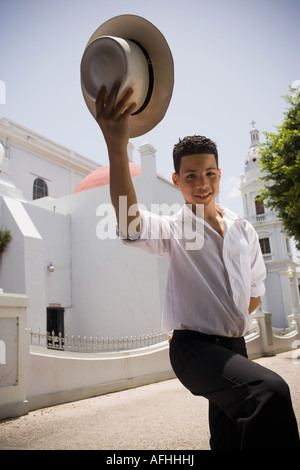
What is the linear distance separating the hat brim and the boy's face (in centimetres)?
31

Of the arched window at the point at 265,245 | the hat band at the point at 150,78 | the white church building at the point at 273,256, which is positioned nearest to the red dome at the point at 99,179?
the hat band at the point at 150,78

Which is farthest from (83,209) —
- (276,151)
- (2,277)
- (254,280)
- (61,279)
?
(254,280)

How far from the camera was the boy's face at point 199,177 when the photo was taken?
2051 millimetres

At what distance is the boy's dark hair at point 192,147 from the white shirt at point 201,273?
315 mm

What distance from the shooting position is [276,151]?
39.0 feet

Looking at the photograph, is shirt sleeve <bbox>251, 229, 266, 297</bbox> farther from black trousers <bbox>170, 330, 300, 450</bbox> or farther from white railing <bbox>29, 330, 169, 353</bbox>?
white railing <bbox>29, 330, 169, 353</bbox>

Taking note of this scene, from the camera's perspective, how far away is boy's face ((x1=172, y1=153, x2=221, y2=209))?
2051mm

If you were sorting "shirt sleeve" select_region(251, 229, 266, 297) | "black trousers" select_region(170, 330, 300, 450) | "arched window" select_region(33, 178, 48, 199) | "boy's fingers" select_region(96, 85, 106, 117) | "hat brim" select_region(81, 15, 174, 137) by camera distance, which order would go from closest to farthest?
"black trousers" select_region(170, 330, 300, 450) < "boy's fingers" select_region(96, 85, 106, 117) < "hat brim" select_region(81, 15, 174, 137) < "shirt sleeve" select_region(251, 229, 266, 297) < "arched window" select_region(33, 178, 48, 199)

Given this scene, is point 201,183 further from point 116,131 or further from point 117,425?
point 117,425

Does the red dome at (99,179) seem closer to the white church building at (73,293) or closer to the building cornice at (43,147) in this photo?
the white church building at (73,293)

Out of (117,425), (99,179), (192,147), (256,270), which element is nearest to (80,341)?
(117,425)

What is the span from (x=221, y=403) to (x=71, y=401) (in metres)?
6.02

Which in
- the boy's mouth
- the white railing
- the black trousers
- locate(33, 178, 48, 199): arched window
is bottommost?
the white railing

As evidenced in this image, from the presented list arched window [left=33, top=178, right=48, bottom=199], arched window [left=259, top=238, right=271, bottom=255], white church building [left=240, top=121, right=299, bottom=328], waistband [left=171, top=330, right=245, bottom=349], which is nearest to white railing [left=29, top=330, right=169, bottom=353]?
waistband [left=171, top=330, right=245, bottom=349]
